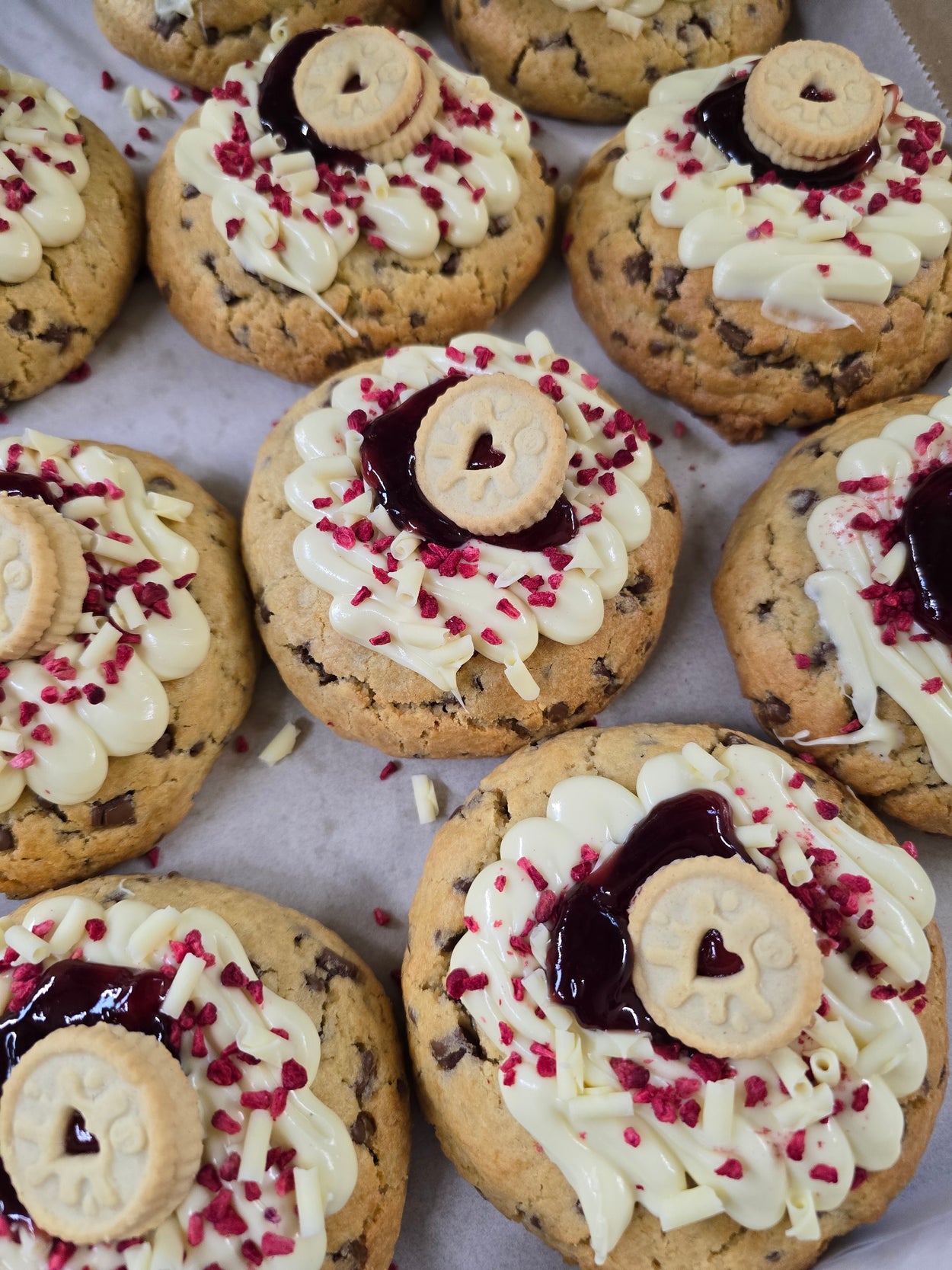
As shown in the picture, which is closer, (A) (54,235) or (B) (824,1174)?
(B) (824,1174)

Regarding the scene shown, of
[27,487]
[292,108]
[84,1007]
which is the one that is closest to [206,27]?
[292,108]

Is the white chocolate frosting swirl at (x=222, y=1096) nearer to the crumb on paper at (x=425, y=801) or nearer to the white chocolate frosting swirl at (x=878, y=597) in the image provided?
the crumb on paper at (x=425, y=801)

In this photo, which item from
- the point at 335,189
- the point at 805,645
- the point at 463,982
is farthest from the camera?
the point at 335,189

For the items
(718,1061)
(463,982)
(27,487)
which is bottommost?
(463,982)

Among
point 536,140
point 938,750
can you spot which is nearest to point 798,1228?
point 938,750

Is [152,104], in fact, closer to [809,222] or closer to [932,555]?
[809,222]

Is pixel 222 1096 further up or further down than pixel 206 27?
further down

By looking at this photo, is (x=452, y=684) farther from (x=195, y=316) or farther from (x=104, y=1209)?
(x=195, y=316)
